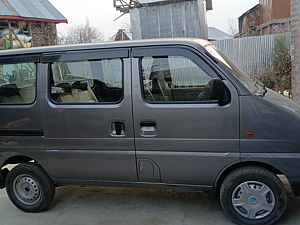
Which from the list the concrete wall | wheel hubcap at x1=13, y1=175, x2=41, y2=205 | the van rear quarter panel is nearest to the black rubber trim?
wheel hubcap at x1=13, y1=175, x2=41, y2=205

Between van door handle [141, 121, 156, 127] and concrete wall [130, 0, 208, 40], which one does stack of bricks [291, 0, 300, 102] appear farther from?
concrete wall [130, 0, 208, 40]

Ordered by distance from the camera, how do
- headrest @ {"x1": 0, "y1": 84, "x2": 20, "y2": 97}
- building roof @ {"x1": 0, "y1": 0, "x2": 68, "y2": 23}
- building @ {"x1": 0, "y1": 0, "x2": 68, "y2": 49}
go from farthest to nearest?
1. building roof @ {"x1": 0, "y1": 0, "x2": 68, "y2": 23}
2. building @ {"x1": 0, "y1": 0, "x2": 68, "y2": 49}
3. headrest @ {"x1": 0, "y1": 84, "x2": 20, "y2": 97}

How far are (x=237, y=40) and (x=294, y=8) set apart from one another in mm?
7709

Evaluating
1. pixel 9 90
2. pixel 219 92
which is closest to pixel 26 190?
pixel 9 90

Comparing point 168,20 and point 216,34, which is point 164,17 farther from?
point 216,34

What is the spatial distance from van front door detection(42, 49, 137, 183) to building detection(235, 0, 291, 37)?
15.0 m

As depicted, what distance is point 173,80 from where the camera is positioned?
149 inches

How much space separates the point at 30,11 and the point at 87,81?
15.6 metres

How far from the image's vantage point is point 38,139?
13.7 ft

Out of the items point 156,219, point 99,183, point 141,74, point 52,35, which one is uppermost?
point 52,35

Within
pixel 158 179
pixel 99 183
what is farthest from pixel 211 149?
pixel 99 183

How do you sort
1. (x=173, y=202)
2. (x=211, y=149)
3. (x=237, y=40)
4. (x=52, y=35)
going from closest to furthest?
(x=211, y=149) → (x=173, y=202) → (x=237, y=40) → (x=52, y=35)

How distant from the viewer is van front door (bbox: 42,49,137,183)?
386 centimetres

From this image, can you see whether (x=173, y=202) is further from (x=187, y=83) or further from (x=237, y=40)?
(x=237, y=40)
